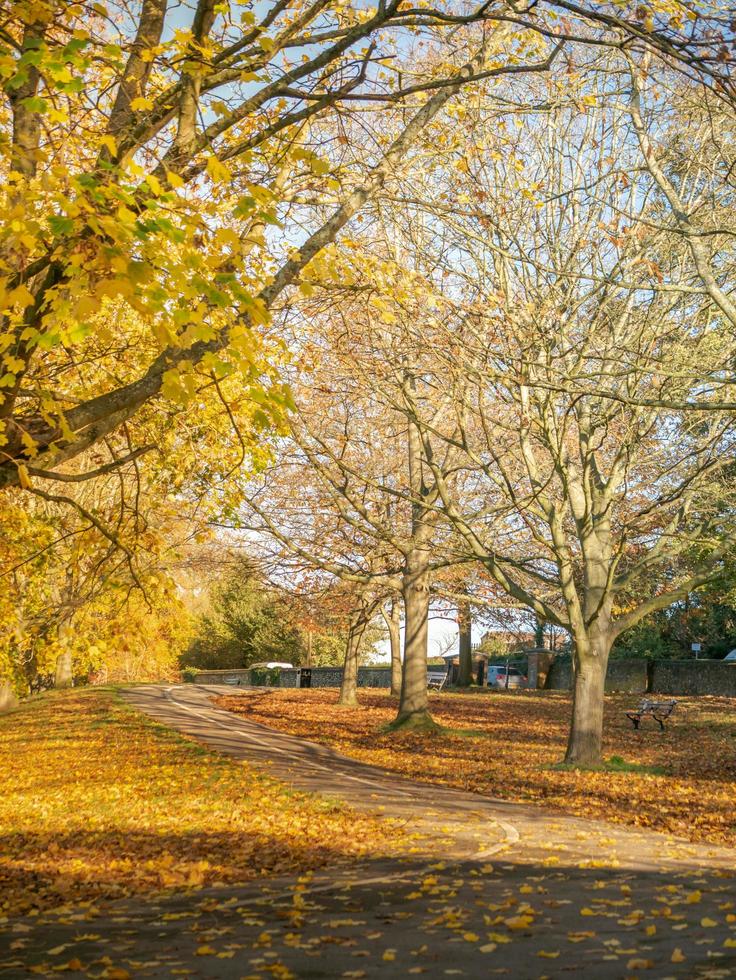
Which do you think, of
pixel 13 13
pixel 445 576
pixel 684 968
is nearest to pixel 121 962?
pixel 684 968

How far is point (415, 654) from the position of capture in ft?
72.5

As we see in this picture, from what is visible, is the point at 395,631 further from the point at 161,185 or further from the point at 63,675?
the point at 161,185

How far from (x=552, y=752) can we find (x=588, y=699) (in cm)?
348

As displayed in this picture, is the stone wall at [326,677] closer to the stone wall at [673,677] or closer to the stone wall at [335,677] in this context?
the stone wall at [335,677]

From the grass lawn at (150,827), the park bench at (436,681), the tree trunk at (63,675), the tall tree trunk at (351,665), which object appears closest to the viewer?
the grass lawn at (150,827)

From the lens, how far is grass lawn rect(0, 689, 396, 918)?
25.8ft

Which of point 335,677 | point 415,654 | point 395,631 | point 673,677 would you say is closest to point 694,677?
point 673,677

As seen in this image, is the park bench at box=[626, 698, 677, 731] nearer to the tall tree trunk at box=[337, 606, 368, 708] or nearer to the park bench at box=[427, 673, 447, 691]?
the tall tree trunk at box=[337, 606, 368, 708]

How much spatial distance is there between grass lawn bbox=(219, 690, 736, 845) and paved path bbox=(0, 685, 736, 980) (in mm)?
2270

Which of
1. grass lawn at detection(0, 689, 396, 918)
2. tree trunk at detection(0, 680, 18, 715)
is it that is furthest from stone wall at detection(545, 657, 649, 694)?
grass lawn at detection(0, 689, 396, 918)

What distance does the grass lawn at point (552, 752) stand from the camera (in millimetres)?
12188

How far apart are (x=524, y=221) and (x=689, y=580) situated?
6.22 m

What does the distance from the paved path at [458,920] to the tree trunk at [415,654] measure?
1154 cm

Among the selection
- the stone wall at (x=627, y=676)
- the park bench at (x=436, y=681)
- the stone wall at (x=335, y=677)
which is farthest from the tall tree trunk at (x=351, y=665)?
the stone wall at (x=335, y=677)
